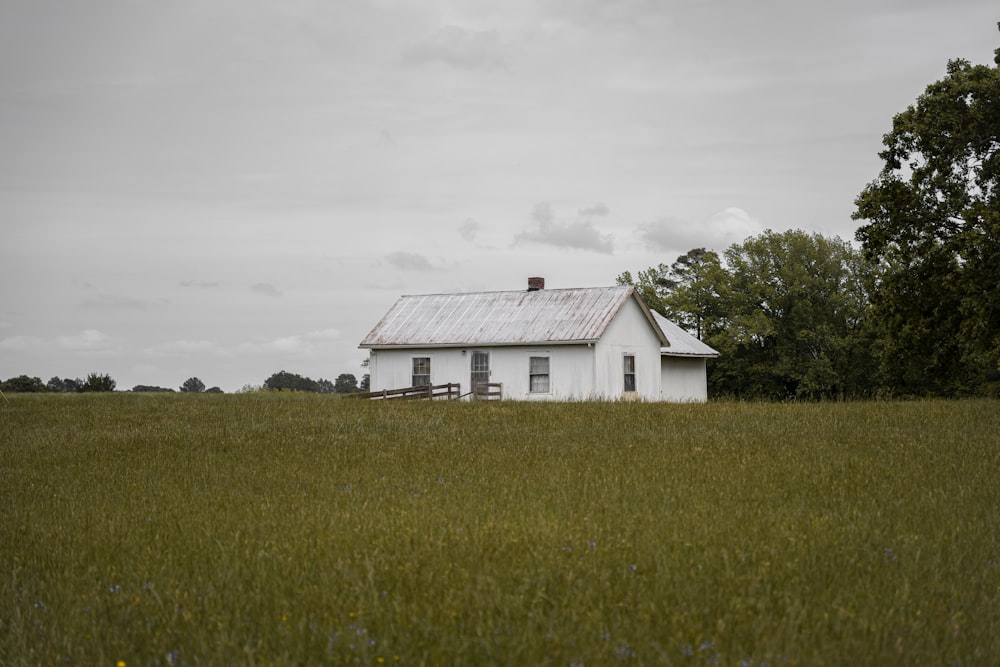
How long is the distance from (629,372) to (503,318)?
5548 mm

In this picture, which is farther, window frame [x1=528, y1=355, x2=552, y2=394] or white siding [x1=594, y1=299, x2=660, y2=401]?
window frame [x1=528, y1=355, x2=552, y2=394]

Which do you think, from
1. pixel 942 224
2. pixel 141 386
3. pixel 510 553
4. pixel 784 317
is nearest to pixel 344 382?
pixel 141 386

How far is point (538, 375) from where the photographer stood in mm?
36938

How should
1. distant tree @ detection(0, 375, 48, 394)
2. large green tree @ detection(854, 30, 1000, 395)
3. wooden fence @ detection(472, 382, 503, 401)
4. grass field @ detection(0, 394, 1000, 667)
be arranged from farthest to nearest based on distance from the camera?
1. distant tree @ detection(0, 375, 48, 394)
2. wooden fence @ detection(472, 382, 503, 401)
3. large green tree @ detection(854, 30, 1000, 395)
4. grass field @ detection(0, 394, 1000, 667)

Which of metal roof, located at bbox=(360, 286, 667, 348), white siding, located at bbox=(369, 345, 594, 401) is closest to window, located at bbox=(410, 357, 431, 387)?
white siding, located at bbox=(369, 345, 594, 401)

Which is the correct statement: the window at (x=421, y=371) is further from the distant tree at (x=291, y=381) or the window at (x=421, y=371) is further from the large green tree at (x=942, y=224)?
the distant tree at (x=291, y=381)

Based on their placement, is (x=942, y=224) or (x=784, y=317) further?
(x=784, y=317)

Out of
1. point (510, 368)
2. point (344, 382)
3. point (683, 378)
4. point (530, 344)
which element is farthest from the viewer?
point (344, 382)

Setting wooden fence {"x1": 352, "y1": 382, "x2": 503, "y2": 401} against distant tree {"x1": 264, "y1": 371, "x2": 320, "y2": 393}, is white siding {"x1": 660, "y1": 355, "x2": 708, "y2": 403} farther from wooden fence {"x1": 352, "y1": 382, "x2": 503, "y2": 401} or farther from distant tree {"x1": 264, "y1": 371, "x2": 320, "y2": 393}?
distant tree {"x1": 264, "y1": 371, "x2": 320, "y2": 393}

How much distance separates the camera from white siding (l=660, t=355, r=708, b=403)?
139 feet

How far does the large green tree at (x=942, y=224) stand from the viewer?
2269 centimetres

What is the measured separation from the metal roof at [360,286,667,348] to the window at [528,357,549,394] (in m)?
0.95

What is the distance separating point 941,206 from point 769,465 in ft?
48.3

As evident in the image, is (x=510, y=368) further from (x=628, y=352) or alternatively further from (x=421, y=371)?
(x=628, y=352)
